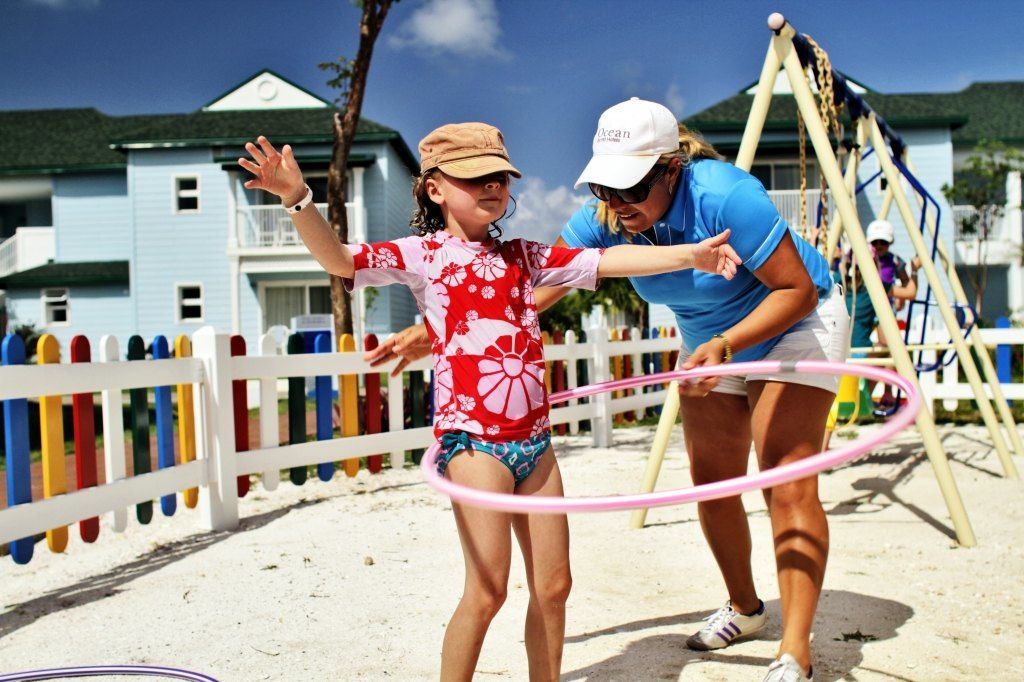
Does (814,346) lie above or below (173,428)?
above

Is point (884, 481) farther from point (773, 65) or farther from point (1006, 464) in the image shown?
point (773, 65)

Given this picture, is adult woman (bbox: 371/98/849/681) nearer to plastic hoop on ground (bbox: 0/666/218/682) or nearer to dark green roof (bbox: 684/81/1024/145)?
plastic hoop on ground (bbox: 0/666/218/682)

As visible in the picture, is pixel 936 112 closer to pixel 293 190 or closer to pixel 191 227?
pixel 191 227

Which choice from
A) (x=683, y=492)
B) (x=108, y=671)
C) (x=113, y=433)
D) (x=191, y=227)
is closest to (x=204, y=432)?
(x=113, y=433)

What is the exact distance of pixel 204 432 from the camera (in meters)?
6.26

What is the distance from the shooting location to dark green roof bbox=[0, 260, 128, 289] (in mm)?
28219

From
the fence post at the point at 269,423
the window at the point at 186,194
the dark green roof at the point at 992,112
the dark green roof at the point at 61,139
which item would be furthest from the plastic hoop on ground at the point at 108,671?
the dark green roof at the point at 992,112

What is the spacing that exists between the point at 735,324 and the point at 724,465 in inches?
24.3

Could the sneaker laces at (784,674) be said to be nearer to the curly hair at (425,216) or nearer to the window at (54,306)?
the curly hair at (425,216)

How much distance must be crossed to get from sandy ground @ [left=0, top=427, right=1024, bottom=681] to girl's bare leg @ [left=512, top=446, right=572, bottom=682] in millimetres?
747

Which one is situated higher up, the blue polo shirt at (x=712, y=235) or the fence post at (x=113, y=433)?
the blue polo shirt at (x=712, y=235)

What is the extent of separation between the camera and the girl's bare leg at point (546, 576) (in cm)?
259

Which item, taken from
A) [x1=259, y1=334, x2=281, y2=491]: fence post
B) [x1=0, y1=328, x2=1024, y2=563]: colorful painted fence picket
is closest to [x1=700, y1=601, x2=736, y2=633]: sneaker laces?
[x1=0, y1=328, x2=1024, y2=563]: colorful painted fence picket

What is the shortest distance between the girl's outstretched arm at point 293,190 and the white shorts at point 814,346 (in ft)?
4.93
